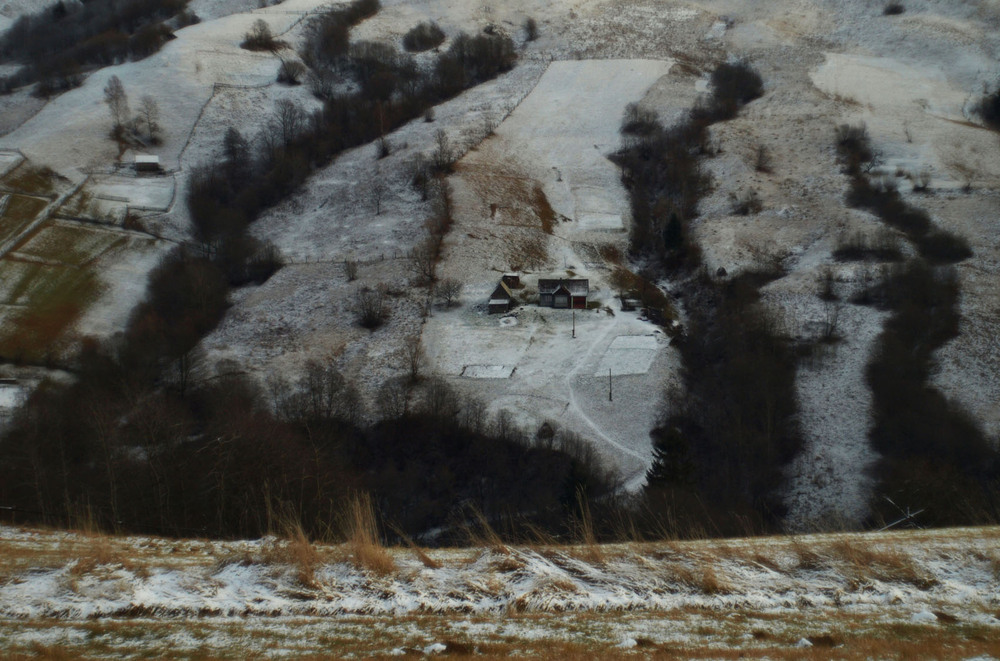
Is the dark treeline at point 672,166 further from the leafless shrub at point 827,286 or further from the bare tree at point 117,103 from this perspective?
the bare tree at point 117,103

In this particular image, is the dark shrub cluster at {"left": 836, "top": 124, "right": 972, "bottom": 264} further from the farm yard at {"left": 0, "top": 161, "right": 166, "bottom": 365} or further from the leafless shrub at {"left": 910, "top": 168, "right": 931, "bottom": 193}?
the farm yard at {"left": 0, "top": 161, "right": 166, "bottom": 365}

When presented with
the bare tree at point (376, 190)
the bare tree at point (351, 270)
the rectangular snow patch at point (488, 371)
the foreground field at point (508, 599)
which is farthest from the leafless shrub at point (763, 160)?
the foreground field at point (508, 599)

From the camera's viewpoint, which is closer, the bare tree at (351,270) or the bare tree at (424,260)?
the bare tree at (424,260)

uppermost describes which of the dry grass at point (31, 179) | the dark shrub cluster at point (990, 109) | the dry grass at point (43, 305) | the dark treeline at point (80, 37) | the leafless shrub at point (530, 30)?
the dark treeline at point (80, 37)

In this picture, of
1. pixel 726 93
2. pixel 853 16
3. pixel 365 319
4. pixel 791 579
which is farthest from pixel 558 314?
pixel 853 16

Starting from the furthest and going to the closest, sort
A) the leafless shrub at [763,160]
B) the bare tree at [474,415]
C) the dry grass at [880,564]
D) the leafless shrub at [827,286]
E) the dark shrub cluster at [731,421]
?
the leafless shrub at [763,160] < the leafless shrub at [827,286] < the bare tree at [474,415] < the dark shrub cluster at [731,421] < the dry grass at [880,564]

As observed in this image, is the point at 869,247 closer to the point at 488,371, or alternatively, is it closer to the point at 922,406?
the point at 922,406

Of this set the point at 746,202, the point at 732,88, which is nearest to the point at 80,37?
the point at 732,88

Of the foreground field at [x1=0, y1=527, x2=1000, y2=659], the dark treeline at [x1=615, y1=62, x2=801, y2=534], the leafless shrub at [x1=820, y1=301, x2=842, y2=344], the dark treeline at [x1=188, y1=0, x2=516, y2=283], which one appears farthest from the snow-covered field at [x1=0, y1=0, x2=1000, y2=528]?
the foreground field at [x1=0, y1=527, x2=1000, y2=659]
